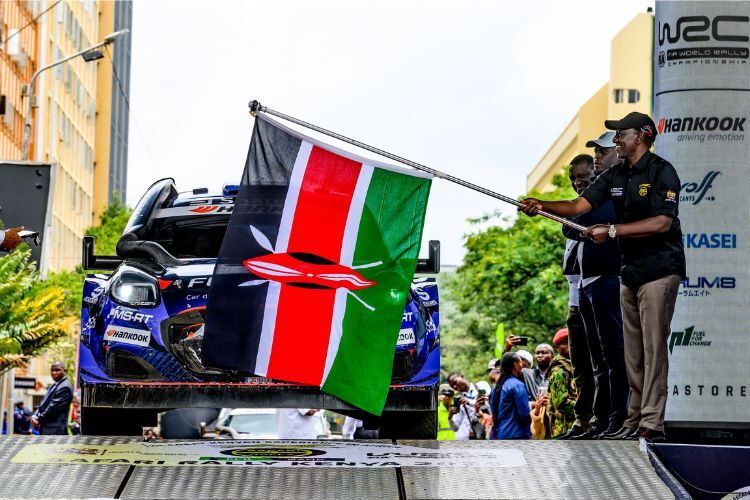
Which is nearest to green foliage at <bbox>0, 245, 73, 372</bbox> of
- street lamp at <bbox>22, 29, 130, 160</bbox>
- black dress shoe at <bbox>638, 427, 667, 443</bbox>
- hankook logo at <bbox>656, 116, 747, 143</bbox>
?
street lamp at <bbox>22, 29, 130, 160</bbox>

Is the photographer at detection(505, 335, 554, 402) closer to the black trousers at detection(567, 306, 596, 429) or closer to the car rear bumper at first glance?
the black trousers at detection(567, 306, 596, 429)

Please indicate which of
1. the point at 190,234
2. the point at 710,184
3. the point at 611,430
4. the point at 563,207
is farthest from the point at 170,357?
the point at 710,184

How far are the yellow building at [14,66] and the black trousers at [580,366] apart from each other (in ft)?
159

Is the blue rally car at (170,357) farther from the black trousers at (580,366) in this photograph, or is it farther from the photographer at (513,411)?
the photographer at (513,411)

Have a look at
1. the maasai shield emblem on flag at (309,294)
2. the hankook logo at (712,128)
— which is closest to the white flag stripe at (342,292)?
the maasai shield emblem on flag at (309,294)

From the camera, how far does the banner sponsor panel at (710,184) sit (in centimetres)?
983

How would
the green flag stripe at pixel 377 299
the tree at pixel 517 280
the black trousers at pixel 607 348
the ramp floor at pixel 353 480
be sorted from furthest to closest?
1. the tree at pixel 517 280
2. the black trousers at pixel 607 348
3. the green flag stripe at pixel 377 299
4. the ramp floor at pixel 353 480

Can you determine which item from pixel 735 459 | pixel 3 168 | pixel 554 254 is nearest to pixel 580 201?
pixel 735 459

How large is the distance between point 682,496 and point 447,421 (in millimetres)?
13211

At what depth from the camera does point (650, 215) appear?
8914 mm

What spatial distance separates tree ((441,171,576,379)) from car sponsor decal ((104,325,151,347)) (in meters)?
45.3

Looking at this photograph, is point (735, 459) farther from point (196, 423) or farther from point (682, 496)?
point (196, 423)

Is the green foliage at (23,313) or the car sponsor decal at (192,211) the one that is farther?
the green foliage at (23,313)

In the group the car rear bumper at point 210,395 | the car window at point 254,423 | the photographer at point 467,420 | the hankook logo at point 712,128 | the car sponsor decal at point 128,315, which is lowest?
the car window at point 254,423
